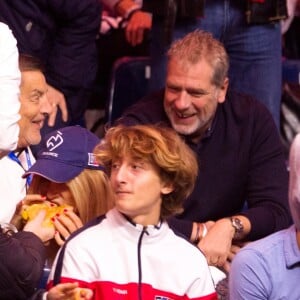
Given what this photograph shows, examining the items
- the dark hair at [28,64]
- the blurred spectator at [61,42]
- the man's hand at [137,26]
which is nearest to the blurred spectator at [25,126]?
the dark hair at [28,64]

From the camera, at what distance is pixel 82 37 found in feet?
12.5

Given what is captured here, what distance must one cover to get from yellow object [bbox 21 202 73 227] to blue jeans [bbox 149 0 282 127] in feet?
3.29

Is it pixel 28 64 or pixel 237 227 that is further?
pixel 237 227

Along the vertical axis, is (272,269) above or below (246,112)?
below

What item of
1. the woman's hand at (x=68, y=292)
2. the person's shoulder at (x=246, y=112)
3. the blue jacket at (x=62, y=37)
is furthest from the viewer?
the blue jacket at (x=62, y=37)

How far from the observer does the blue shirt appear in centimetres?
252

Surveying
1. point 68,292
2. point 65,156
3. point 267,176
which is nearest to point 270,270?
point 68,292

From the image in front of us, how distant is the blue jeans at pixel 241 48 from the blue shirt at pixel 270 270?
1.29m

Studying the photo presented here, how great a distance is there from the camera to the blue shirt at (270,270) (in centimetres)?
252

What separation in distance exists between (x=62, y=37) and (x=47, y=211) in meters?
1.10

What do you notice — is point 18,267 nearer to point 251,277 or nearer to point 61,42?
point 251,277

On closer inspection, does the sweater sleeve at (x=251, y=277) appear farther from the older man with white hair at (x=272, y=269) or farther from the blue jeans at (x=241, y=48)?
the blue jeans at (x=241, y=48)

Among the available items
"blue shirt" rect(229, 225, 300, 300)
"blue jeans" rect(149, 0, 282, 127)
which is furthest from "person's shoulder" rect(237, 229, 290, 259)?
"blue jeans" rect(149, 0, 282, 127)

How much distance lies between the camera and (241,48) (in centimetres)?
375
